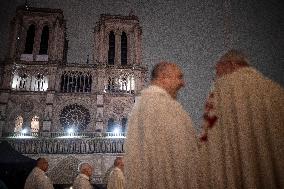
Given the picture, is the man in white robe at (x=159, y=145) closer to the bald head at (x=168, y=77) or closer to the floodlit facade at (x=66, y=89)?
the bald head at (x=168, y=77)

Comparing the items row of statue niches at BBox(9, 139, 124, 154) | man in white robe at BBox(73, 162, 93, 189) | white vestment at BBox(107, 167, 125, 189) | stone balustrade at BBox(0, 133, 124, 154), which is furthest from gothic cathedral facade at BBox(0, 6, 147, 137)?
white vestment at BBox(107, 167, 125, 189)

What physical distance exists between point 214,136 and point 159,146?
0.80 meters

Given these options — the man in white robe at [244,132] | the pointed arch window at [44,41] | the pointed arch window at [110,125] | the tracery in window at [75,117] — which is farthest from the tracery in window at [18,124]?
the man in white robe at [244,132]

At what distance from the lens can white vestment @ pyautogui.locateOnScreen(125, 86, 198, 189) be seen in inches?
110

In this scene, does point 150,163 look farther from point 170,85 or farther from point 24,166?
point 24,166

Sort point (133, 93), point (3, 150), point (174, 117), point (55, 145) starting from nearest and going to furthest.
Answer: point (174, 117)
point (3, 150)
point (55, 145)
point (133, 93)

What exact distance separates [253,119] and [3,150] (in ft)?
50.6

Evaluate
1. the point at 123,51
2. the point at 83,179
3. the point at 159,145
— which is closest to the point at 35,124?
the point at 123,51

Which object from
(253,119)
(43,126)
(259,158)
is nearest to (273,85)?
(253,119)

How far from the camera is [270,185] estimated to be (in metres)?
2.90

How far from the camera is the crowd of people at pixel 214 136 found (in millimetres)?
2859

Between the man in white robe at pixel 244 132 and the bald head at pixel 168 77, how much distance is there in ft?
1.59

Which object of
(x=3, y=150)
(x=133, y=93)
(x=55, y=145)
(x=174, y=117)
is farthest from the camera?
(x=133, y=93)

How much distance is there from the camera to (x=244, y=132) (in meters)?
3.16
